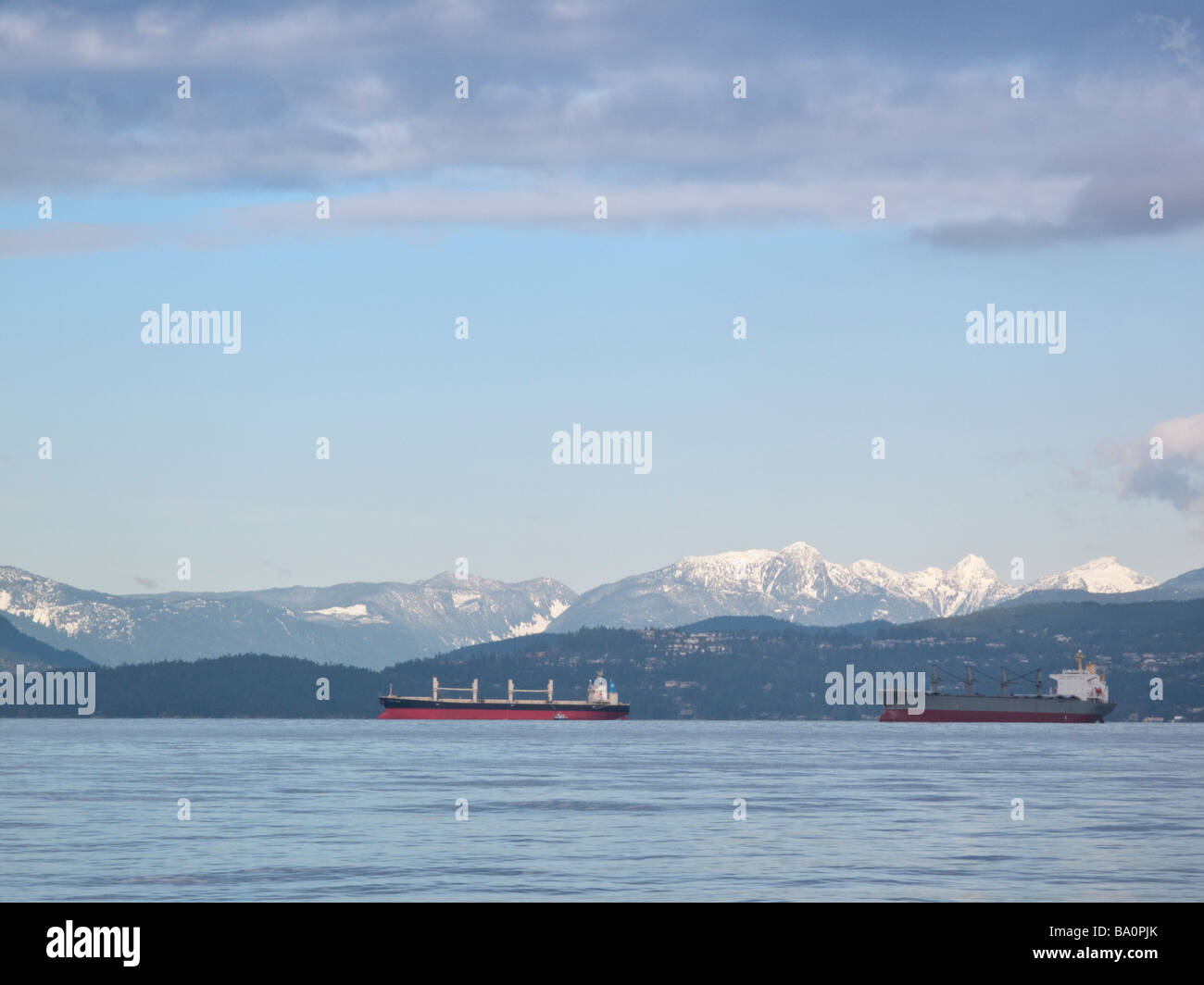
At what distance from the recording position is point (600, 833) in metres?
61.4

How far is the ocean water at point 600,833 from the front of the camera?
4506 centimetres

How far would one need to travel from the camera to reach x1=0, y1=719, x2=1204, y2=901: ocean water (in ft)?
148

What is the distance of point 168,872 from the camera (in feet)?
158

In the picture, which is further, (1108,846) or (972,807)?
(972,807)
